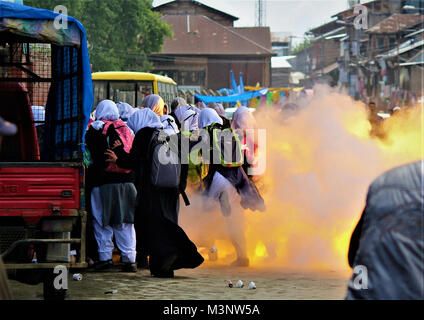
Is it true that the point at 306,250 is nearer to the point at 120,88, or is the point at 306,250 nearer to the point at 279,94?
the point at 120,88

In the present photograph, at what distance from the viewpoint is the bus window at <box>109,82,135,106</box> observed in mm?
23594

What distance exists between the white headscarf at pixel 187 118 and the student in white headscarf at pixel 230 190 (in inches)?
39.8

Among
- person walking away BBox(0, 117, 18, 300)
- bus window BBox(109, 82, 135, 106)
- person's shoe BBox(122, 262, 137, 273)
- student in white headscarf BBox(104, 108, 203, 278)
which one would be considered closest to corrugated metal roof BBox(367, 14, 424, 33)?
bus window BBox(109, 82, 135, 106)

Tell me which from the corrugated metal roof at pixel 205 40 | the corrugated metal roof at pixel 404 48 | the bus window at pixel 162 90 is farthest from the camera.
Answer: the corrugated metal roof at pixel 205 40

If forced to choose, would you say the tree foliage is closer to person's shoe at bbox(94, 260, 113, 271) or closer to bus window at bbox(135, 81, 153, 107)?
bus window at bbox(135, 81, 153, 107)

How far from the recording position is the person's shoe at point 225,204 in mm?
11648

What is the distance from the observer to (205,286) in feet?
31.2

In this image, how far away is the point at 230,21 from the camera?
88.6 metres

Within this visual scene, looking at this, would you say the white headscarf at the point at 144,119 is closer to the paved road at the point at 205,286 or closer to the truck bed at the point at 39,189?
the paved road at the point at 205,286

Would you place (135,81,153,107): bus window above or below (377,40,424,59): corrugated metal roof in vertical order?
below

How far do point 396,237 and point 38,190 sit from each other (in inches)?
230

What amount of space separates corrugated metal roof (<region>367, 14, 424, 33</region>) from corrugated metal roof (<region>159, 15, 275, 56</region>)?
14.7m

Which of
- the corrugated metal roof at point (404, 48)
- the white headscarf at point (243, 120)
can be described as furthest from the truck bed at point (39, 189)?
the corrugated metal roof at point (404, 48)
